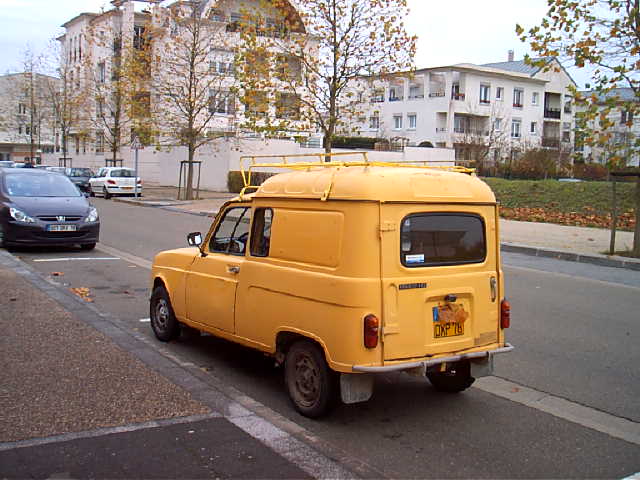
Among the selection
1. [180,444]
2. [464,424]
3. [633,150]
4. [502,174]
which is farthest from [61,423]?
[502,174]

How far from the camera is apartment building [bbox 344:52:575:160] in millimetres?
58812

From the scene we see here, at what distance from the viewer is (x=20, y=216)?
1354 centimetres

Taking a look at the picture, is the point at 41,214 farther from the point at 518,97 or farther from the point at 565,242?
the point at 518,97

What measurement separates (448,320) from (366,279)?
0.81 meters

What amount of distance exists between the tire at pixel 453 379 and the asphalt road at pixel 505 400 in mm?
89

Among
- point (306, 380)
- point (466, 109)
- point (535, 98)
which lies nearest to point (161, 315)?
point (306, 380)

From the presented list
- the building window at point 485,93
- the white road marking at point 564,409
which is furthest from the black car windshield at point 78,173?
the white road marking at point 564,409

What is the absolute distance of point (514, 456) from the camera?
4.60 m

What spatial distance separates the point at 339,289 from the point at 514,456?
1.63 meters

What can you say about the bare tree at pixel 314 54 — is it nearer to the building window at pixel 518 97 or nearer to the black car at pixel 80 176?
the black car at pixel 80 176

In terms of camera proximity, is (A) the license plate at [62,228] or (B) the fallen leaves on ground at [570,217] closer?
(A) the license plate at [62,228]

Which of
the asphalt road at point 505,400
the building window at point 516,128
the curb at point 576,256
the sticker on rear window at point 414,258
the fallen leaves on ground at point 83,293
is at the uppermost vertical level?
the building window at point 516,128

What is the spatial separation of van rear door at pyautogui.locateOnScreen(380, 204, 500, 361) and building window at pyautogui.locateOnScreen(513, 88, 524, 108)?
2421 inches

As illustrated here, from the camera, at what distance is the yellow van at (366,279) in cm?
480
